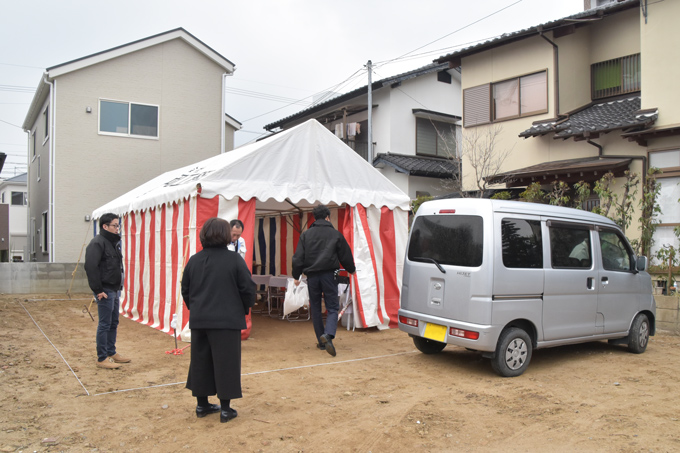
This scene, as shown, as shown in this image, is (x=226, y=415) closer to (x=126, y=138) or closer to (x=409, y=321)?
(x=409, y=321)

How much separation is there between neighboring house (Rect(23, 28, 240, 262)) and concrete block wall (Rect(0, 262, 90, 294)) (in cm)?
72

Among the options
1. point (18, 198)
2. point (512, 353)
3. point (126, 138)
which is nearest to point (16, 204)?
point (18, 198)

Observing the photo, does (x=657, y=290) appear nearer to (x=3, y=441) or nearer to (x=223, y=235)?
(x=223, y=235)

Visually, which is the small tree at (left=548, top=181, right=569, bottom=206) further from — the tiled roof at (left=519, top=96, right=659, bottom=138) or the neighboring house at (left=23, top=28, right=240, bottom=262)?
the neighboring house at (left=23, top=28, right=240, bottom=262)

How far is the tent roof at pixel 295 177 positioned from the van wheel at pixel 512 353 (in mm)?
3613

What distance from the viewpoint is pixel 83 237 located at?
1505cm

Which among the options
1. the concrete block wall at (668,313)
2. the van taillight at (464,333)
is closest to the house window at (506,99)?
the concrete block wall at (668,313)

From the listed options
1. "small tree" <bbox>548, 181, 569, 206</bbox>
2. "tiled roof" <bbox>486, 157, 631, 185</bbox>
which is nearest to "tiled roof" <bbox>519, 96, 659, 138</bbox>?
"tiled roof" <bbox>486, 157, 631, 185</bbox>

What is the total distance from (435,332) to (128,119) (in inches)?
519

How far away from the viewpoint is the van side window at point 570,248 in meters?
5.89

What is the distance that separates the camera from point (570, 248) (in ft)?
20.0

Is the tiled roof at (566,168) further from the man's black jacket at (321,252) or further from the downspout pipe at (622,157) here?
the man's black jacket at (321,252)

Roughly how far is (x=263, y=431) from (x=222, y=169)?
4176mm

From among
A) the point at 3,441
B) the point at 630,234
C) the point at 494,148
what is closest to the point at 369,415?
the point at 3,441
